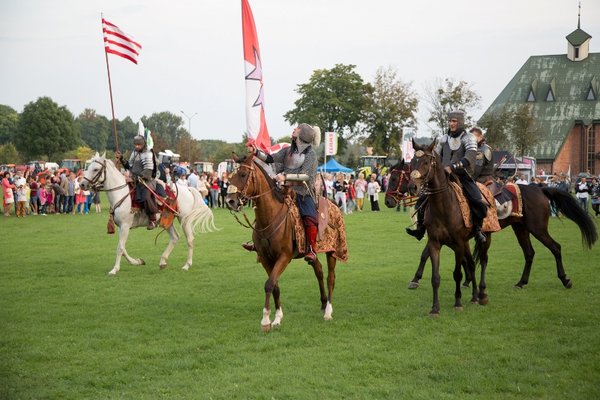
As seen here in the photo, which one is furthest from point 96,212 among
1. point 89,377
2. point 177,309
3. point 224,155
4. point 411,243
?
point 224,155

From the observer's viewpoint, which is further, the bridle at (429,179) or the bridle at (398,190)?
the bridle at (398,190)

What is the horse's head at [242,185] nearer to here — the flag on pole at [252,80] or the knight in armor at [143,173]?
the knight in armor at [143,173]

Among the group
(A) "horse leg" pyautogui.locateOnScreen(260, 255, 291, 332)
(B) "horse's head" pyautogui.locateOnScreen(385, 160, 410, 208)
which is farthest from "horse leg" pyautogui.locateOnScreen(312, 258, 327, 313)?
(B) "horse's head" pyautogui.locateOnScreen(385, 160, 410, 208)

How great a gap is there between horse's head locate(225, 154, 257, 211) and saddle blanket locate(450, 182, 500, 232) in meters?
4.04

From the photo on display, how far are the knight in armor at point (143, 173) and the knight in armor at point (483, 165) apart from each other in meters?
7.96

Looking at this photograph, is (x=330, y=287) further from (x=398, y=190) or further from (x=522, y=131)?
(x=522, y=131)

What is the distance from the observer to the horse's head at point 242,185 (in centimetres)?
957

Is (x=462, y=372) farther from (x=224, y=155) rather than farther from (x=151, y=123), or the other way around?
(x=151, y=123)

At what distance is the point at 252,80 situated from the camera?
26.4 meters

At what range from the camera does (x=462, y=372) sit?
8016 millimetres

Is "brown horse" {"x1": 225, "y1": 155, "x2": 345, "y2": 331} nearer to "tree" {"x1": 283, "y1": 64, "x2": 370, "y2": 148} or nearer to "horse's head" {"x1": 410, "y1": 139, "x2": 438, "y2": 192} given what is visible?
"horse's head" {"x1": 410, "y1": 139, "x2": 438, "y2": 192}

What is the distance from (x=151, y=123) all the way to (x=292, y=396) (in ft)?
545

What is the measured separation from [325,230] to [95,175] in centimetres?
795

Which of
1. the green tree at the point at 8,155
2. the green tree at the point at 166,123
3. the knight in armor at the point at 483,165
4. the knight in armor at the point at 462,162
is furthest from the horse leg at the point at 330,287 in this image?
the green tree at the point at 166,123
